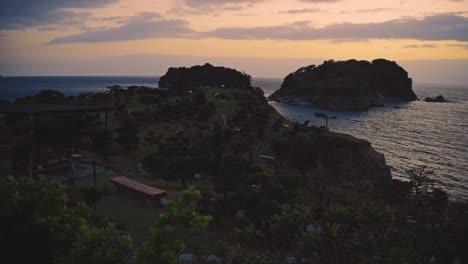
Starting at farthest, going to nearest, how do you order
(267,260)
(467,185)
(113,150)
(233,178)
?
(467,185) < (113,150) < (233,178) < (267,260)

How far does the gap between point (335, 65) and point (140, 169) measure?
456ft

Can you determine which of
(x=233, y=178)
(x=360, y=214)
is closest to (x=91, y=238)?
(x=360, y=214)

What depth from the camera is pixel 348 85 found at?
391 feet

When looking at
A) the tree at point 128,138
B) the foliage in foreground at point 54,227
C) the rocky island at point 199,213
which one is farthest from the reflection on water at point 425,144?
the foliage in foreground at point 54,227

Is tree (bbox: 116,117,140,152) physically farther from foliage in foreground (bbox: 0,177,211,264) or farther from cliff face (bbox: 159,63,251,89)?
cliff face (bbox: 159,63,251,89)

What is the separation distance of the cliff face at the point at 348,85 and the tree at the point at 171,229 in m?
107

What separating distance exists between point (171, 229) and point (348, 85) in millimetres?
121026

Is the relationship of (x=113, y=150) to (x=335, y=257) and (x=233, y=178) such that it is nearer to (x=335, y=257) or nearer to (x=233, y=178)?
(x=233, y=178)

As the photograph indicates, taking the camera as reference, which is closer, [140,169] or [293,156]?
[140,169]

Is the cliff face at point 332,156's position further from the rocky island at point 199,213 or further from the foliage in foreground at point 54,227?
the foliage in foreground at point 54,227

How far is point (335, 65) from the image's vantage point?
148 meters

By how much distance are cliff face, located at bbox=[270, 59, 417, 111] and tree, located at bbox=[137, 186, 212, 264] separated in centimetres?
10651

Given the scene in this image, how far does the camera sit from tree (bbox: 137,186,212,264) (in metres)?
5.40

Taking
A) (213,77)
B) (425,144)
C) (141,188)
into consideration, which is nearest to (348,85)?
(213,77)
